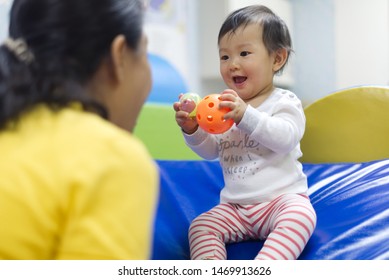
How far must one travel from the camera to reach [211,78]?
262 cm

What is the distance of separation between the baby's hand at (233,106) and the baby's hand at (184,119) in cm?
10

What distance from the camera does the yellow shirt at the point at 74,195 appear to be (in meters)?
0.48

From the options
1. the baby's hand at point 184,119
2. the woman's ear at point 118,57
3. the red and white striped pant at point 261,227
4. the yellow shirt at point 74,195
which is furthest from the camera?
the baby's hand at point 184,119

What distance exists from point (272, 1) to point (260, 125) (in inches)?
68.8

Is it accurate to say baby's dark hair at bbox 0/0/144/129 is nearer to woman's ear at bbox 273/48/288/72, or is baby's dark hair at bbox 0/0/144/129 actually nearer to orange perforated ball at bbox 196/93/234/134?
orange perforated ball at bbox 196/93/234/134

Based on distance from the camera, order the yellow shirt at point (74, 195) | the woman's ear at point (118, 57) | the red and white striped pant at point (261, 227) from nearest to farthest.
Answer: the yellow shirt at point (74, 195) → the woman's ear at point (118, 57) → the red and white striped pant at point (261, 227)

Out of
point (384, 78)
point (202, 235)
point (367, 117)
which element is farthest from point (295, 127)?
point (384, 78)

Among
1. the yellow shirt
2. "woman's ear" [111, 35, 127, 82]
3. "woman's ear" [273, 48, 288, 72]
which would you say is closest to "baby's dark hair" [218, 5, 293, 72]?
"woman's ear" [273, 48, 288, 72]

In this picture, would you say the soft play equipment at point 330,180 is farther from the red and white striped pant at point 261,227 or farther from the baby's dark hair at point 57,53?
the baby's dark hair at point 57,53

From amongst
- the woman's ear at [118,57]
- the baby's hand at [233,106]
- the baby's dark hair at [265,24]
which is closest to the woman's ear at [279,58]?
the baby's dark hair at [265,24]

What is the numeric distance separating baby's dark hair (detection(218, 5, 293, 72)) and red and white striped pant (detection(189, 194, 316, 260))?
0.96 ft

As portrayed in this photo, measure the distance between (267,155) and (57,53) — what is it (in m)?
0.50

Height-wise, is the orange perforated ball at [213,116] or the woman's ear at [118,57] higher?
the orange perforated ball at [213,116]

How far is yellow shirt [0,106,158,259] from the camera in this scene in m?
0.48
